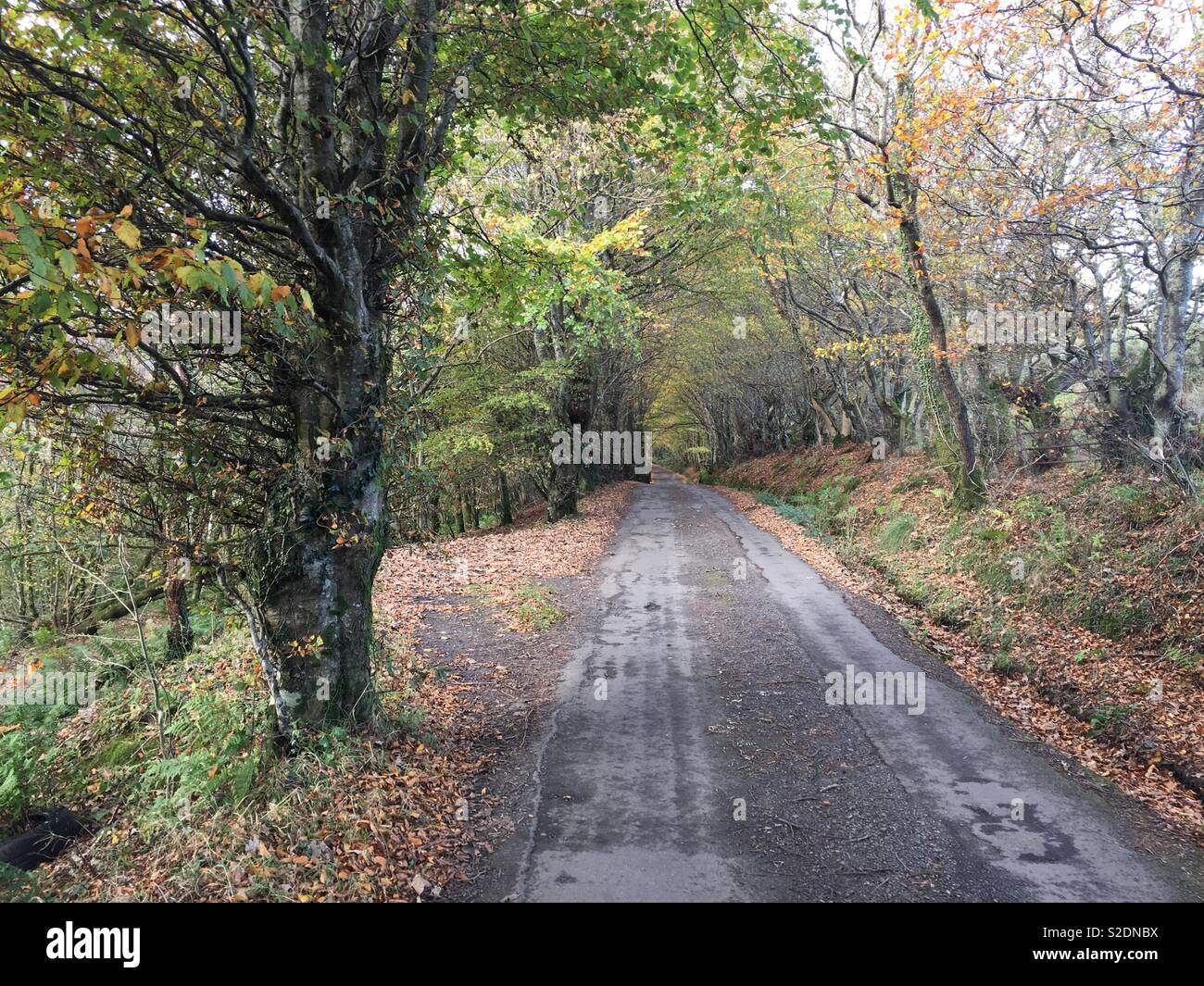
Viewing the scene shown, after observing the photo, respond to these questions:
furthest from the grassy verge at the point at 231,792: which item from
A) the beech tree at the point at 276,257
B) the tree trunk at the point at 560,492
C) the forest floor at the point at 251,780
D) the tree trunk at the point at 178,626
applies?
the tree trunk at the point at 560,492

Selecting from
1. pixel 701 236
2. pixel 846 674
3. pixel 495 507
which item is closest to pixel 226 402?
pixel 846 674

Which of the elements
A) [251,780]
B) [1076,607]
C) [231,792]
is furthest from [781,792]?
[1076,607]

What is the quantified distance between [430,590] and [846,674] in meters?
7.17

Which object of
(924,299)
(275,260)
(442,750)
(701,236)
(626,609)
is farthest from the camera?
(701,236)

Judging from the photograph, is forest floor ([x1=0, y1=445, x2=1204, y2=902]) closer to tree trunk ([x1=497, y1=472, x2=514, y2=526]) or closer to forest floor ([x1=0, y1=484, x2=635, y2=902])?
forest floor ([x1=0, y1=484, x2=635, y2=902])

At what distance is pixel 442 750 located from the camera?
6.00 m

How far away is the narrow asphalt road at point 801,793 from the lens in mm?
4445

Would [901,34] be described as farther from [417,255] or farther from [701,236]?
[417,255]

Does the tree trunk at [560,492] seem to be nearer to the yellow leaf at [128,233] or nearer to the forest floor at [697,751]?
the forest floor at [697,751]

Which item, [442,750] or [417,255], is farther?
[442,750]

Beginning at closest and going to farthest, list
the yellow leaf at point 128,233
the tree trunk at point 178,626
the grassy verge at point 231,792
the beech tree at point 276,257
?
the yellow leaf at point 128,233 → the beech tree at point 276,257 → the grassy verge at point 231,792 → the tree trunk at point 178,626

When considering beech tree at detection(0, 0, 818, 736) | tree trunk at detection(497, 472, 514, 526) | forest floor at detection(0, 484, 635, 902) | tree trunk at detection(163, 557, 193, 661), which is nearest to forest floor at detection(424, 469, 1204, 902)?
forest floor at detection(0, 484, 635, 902)

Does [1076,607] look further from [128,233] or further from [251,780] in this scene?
[128,233]

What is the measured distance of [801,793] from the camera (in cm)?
551
